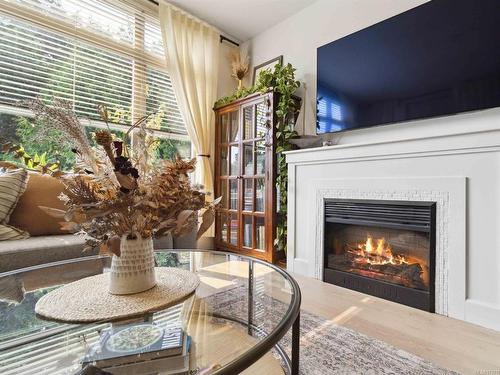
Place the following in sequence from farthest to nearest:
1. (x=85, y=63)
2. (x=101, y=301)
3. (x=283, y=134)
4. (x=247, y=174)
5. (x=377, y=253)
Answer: (x=247, y=174), (x=283, y=134), (x=85, y=63), (x=377, y=253), (x=101, y=301)

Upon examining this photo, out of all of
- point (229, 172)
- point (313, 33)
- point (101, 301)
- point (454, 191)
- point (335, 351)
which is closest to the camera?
point (101, 301)

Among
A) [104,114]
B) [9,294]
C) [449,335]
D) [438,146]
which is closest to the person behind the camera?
[104,114]

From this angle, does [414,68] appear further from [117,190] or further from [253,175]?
[117,190]

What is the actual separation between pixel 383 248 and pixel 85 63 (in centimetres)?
294

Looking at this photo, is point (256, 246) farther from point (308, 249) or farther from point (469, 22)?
point (469, 22)

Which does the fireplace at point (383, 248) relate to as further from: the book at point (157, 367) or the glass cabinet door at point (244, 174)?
the book at point (157, 367)

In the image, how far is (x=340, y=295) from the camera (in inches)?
74.3

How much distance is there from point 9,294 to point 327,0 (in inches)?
122

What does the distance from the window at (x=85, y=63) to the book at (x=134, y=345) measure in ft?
5.30

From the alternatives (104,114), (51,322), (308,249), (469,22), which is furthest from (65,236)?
(469,22)

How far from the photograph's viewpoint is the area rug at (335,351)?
1021 mm

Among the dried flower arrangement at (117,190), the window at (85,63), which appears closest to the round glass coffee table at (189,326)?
the dried flower arrangement at (117,190)

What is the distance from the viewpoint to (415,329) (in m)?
1.43

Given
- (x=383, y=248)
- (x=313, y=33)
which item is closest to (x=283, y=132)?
(x=313, y=33)
